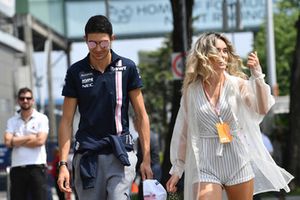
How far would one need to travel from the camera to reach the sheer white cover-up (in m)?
6.70

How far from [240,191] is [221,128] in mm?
497

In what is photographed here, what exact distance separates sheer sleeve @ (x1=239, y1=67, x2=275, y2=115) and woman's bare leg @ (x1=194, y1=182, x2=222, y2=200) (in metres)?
0.68

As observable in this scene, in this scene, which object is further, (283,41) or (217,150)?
(283,41)

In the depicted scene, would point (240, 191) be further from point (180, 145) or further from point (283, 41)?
point (283, 41)

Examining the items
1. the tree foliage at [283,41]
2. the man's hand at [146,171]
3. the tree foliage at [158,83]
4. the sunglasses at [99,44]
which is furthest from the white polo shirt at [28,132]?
the tree foliage at [158,83]

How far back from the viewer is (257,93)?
6.66m

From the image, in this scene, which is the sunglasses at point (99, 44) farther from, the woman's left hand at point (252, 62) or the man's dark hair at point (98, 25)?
the woman's left hand at point (252, 62)

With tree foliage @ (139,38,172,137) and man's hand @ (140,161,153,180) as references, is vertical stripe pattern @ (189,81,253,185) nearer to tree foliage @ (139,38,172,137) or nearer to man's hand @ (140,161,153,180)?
man's hand @ (140,161,153,180)

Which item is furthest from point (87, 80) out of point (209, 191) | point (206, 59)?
point (209, 191)

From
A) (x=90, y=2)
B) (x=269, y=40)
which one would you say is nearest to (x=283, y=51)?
(x=90, y=2)

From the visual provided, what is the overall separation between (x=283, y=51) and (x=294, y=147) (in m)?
44.8

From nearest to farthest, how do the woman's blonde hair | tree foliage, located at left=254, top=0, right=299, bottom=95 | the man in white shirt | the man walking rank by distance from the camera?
the man walking < the woman's blonde hair < the man in white shirt < tree foliage, located at left=254, top=0, right=299, bottom=95

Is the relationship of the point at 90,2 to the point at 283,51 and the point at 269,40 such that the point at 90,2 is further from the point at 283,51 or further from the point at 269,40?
the point at 283,51

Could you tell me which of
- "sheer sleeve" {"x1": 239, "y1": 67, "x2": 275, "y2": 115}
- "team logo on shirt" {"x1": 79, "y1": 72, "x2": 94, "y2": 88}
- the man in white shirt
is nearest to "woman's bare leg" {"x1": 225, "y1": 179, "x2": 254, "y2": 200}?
"sheer sleeve" {"x1": 239, "y1": 67, "x2": 275, "y2": 115}
